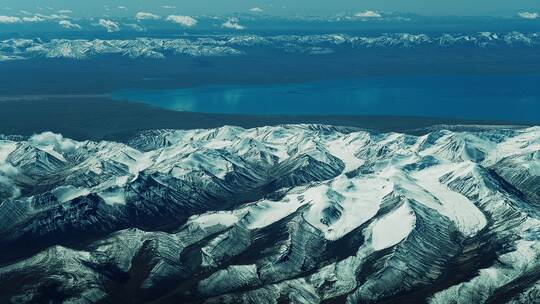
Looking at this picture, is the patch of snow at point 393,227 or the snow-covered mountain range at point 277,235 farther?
the patch of snow at point 393,227

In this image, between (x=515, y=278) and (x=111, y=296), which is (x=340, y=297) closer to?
(x=515, y=278)

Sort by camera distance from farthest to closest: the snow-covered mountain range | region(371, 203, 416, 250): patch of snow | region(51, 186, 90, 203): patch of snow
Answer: region(51, 186, 90, 203): patch of snow, region(371, 203, 416, 250): patch of snow, the snow-covered mountain range

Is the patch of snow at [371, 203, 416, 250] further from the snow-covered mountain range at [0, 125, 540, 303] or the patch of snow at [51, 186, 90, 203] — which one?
the patch of snow at [51, 186, 90, 203]

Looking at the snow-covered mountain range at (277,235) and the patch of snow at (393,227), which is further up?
the patch of snow at (393,227)

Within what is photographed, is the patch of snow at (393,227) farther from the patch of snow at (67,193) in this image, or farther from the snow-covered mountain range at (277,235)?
the patch of snow at (67,193)

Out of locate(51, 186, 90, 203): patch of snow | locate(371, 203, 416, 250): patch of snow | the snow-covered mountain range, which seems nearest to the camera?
the snow-covered mountain range

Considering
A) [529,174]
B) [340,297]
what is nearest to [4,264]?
[340,297]

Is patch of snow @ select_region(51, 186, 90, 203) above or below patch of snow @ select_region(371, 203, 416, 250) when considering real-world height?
below

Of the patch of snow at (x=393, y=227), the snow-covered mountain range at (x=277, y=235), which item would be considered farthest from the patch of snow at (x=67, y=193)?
the patch of snow at (x=393, y=227)

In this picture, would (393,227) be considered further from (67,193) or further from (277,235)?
(67,193)

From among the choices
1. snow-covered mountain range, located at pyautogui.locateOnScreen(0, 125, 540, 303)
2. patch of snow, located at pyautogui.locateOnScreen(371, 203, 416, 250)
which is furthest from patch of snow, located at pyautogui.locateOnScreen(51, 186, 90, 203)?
patch of snow, located at pyautogui.locateOnScreen(371, 203, 416, 250)
